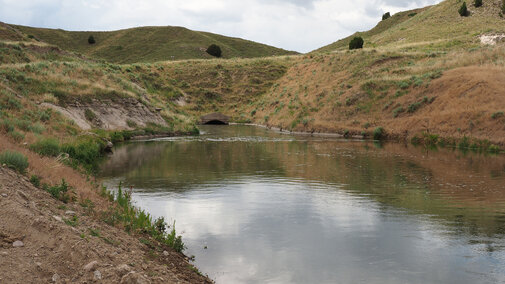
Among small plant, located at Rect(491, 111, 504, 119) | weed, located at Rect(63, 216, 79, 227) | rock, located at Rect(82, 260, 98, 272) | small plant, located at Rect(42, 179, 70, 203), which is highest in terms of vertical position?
small plant, located at Rect(491, 111, 504, 119)

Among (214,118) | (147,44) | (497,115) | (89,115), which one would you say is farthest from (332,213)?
(147,44)

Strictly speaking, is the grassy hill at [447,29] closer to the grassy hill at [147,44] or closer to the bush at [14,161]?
the grassy hill at [147,44]

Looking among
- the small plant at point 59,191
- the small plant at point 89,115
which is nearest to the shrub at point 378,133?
the small plant at point 89,115

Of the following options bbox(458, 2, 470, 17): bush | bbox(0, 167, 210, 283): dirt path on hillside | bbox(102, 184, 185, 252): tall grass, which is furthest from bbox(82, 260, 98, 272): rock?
bbox(458, 2, 470, 17): bush

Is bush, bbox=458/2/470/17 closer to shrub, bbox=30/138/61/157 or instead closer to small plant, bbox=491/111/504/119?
small plant, bbox=491/111/504/119

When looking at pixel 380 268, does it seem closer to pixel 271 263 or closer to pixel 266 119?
pixel 271 263

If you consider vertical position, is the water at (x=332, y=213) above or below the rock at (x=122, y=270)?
below

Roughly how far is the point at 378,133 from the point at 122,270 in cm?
3561

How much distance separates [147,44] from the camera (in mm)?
132500

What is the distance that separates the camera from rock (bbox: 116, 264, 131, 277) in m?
7.16

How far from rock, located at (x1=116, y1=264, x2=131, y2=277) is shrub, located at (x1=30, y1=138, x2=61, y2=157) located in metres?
12.1

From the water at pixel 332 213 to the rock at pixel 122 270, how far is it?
2.20 metres

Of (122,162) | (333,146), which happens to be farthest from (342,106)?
(122,162)

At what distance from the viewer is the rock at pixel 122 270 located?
716 centimetres
